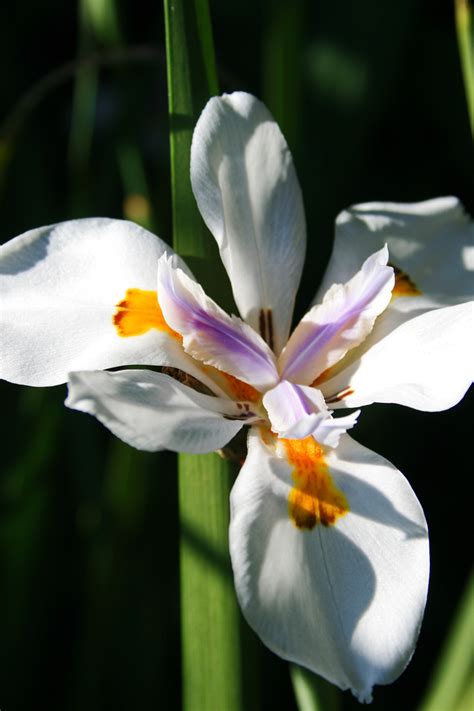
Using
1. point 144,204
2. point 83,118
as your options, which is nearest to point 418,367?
point 144,204

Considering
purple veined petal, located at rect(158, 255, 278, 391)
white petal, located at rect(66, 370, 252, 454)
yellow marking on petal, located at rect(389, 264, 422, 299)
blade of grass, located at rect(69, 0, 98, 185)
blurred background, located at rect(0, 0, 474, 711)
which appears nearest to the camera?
white petal, located at rect(66, 370, 252, 454)

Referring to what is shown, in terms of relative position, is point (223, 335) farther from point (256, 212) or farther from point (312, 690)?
point (312, 690)

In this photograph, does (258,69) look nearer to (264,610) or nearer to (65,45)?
(65,45)

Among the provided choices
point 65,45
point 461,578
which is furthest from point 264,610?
point 65,45

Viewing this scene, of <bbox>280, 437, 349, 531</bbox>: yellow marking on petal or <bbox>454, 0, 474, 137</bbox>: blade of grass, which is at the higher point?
<bbox>454, 0, 474, 137</bbox>: blade of grass

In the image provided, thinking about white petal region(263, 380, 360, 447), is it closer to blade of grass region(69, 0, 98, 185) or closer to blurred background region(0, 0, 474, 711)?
blurred background region(0, 0, 474, 711)

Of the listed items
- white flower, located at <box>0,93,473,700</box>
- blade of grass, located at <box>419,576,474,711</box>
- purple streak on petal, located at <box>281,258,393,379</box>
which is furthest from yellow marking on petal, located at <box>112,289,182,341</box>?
blade of grass, located at <box>419,576,474,711</box>
